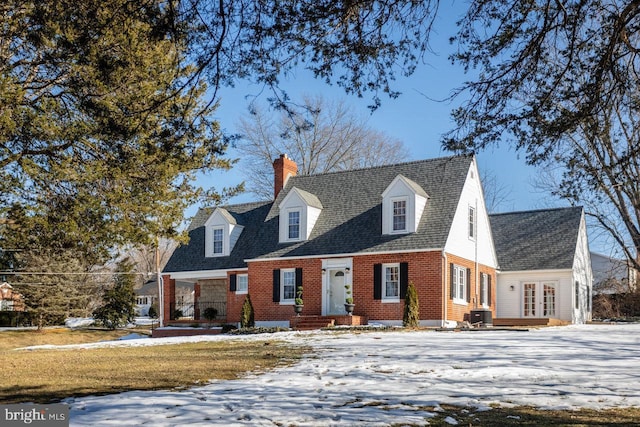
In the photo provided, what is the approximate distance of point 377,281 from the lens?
25.5 meters

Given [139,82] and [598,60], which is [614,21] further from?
[139,82]

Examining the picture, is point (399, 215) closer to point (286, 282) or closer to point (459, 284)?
point (459, 284)

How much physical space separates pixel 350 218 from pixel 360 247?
207 cm

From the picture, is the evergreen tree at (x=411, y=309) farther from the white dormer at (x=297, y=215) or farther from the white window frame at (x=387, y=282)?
the white dormer at (x=297, y=215)

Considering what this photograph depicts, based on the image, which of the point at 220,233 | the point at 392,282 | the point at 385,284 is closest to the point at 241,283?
the point at 220,233

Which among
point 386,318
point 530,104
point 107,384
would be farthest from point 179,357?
point 386,318

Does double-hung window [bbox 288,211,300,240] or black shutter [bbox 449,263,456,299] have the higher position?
double-hung window [bbox 288,211,300,240]

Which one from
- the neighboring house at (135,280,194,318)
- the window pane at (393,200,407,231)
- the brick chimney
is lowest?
the neighboring house at (135,280,194,318)

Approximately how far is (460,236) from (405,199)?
2715 millimetres

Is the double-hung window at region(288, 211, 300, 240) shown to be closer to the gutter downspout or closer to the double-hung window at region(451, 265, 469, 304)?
the gutter downspout

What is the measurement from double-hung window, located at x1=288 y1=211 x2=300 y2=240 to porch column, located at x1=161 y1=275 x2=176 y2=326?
728 centimetres

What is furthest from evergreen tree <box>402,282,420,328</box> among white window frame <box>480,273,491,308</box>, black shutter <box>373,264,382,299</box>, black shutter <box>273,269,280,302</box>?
black shutter <box>273,269,280,302</box>

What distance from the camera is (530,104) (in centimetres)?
896

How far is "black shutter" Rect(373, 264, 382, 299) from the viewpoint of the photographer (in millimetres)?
25391
